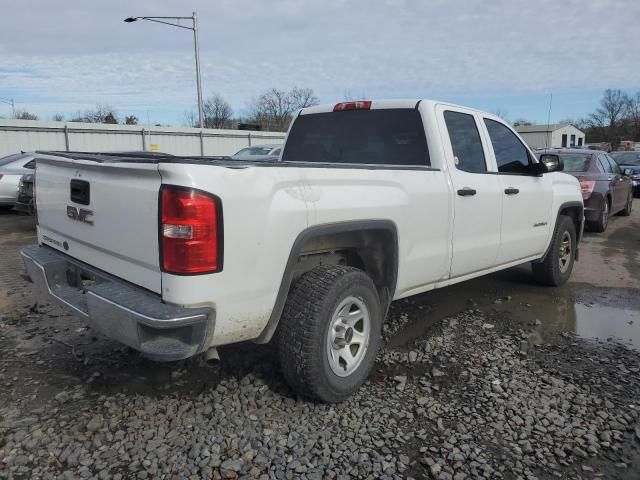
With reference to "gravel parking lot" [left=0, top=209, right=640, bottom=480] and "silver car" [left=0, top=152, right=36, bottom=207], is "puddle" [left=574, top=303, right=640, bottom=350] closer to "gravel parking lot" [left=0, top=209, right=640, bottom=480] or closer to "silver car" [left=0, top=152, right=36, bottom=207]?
"gravel parking lot" [left=0, top=209, right=640, bottom=480]

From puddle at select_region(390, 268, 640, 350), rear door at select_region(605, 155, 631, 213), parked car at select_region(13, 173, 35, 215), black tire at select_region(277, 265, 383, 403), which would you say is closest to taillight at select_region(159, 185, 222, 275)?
black tire at select_region(277, 265, 383, 403)

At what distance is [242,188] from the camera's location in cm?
270

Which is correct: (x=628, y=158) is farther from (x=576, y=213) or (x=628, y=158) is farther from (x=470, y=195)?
(x=470, y=195)

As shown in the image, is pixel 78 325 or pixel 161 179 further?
pixel 78 325

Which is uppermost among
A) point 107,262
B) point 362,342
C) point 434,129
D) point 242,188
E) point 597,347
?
point 434,129

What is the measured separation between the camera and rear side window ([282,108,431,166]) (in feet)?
14.4

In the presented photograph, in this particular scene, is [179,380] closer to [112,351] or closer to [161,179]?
[112,351]

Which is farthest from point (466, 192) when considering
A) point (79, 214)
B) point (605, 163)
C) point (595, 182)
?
point (605, 163)

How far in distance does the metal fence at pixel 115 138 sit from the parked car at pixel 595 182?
14971mm

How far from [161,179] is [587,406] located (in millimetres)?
2935

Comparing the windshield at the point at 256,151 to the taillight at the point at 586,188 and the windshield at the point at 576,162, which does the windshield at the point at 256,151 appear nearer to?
the windshield at the point at 576,162

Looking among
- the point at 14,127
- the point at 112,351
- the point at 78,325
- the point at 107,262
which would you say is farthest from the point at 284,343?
the point at 14,127

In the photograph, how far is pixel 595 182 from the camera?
34.0 feet

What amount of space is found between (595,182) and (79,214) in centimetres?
987
